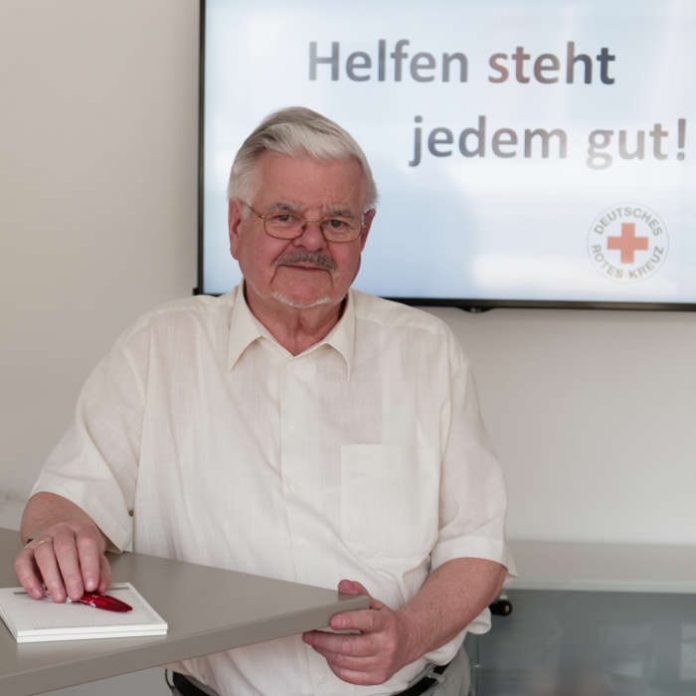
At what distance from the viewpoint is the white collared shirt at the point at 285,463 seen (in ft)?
5.95

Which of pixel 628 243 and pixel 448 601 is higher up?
pixel 628 243

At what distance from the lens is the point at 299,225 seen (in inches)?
74.2

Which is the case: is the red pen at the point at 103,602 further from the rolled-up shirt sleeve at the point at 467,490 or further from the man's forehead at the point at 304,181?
the man's forehead at the point at 304,181

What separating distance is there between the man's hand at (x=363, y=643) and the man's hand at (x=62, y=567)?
0.27 m

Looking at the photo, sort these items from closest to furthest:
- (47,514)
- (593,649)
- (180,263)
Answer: (47,514) < (593,649) < (180,263)

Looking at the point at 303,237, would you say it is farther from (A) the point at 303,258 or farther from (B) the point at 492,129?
(B) the point at 492,129

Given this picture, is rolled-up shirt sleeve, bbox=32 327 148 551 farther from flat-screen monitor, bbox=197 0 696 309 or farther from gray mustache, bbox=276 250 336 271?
flat-screen monitor, bbox=197 0 696 309

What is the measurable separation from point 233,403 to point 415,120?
109 cm

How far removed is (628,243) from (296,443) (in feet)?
3.91

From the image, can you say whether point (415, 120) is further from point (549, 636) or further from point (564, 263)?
point (549, 636)

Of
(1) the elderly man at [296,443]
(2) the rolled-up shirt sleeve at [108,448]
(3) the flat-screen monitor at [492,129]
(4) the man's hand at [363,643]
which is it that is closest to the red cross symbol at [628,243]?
(3) the flat-screen monitor at [492,129]

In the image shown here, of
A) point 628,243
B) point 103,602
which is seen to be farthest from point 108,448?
point 628,243

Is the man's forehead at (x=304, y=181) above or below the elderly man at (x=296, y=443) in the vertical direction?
above

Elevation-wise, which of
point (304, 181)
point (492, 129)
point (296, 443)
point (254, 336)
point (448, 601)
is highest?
point (492, 129)
